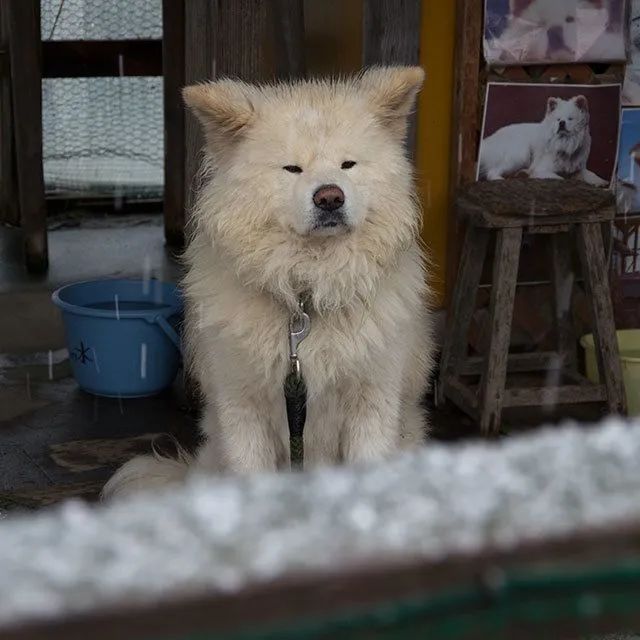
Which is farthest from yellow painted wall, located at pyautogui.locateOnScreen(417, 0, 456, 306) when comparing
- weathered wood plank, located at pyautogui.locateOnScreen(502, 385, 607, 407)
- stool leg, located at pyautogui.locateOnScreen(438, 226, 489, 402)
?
weathered wood plank, located at pyautogui.locateOnScreen(502, 385, 607, 407)

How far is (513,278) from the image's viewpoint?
4.38 meters

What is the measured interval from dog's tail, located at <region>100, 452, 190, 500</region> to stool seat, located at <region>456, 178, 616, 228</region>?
5.31 feet

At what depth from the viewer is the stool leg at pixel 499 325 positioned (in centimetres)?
435

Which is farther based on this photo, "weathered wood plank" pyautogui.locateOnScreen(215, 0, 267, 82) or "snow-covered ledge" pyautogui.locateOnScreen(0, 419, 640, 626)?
"weathered wood plank" pyautogui.locateOnScreen(215, 0, 267, 82)

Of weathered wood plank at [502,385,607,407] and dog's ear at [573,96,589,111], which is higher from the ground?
dog's ear at [573,96,589,111]

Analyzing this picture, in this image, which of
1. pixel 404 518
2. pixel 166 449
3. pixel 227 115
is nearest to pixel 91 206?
pixel 166 449

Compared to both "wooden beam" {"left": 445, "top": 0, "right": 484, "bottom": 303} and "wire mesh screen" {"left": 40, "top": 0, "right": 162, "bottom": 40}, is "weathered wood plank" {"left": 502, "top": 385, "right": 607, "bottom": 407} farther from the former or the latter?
"wire mesh screen" {"left": 40, "top": 0, "right": 162, "bottom": 40}

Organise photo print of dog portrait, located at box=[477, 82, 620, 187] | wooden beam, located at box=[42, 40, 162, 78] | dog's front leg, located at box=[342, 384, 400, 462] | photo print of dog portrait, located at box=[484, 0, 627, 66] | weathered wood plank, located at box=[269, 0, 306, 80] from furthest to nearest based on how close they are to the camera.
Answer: wooden beam, located at box=[42, 40, 162, 78]
photo print of dog portrait, located at box=[477, 82, 620, 187]
photo print of dog portrait, located at box=[484, 0, 627, 66]
weathered wood plank, located at box=[269, 0, 306, 80]
dog's front leg, located at box=[342, 384, 400, 462]

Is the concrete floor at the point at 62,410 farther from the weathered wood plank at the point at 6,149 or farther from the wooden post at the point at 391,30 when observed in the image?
the wooden post at the point at 391,30

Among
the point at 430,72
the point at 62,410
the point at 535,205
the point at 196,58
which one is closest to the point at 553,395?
the point at 535,205

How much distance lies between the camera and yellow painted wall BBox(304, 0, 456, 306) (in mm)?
4766

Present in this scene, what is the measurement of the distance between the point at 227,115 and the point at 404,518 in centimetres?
232

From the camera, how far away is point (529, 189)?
454 centimetres

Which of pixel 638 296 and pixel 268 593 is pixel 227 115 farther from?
pixel 638 296
